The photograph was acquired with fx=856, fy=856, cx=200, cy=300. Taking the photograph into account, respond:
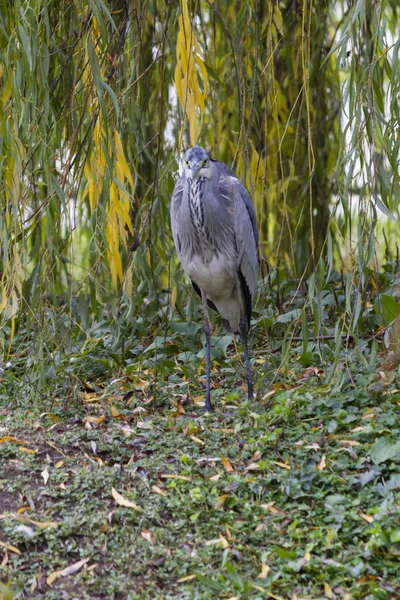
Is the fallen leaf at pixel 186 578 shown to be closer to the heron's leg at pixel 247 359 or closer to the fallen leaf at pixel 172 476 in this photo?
the fallen leaf at pixel 172 476

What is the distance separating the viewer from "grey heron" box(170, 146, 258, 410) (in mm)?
4426

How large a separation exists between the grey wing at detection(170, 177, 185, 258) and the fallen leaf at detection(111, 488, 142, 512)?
64.0 inches

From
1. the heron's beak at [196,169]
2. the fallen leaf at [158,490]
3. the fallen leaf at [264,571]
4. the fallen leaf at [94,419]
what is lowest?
the fallen leaf at [264,571]

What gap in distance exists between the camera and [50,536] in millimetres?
3170

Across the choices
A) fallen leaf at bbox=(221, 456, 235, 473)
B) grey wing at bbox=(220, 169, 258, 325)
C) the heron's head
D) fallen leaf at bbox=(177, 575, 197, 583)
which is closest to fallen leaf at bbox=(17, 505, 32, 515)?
fallen leaf at bbox=(177, 575, 197, 583)

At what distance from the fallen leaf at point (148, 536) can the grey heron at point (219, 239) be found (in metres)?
1.19

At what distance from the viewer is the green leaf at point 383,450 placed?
136 inches

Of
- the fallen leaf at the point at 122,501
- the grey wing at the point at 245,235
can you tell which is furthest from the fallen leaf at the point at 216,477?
the grey wing at the point at 245,235

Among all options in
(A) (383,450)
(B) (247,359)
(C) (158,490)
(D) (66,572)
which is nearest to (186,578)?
(D) (66,572)

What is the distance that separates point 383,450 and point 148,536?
1024mm

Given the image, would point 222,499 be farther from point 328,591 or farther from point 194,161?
point 194,161

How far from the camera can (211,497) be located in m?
3.40

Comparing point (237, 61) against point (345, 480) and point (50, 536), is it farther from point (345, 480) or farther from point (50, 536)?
point (50, 536)

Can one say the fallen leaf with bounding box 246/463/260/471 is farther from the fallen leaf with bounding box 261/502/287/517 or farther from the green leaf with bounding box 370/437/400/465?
the green leaf with bounding box 370/437/400/465
